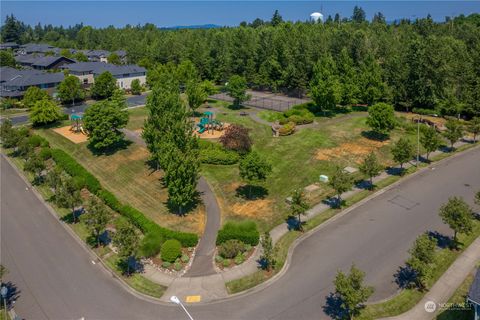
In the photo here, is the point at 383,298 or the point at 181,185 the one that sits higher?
the point at 181,185

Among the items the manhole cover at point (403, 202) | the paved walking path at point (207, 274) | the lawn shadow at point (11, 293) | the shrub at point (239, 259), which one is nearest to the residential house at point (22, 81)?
the lawn shadow at point (11, 293)

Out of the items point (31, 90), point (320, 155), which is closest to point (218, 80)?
point (31, 90)

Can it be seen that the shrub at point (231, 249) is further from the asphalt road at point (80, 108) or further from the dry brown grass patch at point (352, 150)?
the asphalt road at point (80, 108)

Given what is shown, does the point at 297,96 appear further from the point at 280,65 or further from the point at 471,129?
the point at 471,129

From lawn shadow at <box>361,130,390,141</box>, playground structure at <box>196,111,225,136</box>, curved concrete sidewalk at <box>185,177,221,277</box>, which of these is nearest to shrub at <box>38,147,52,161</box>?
playground structure at <box>196,111,225,136</box>

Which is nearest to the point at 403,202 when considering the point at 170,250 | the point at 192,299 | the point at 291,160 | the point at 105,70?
the point at 291,160

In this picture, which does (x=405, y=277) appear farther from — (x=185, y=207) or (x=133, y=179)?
(x=133, y=179)
